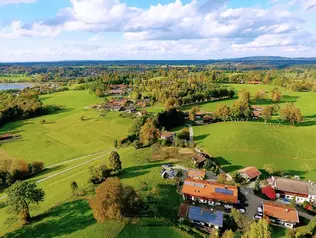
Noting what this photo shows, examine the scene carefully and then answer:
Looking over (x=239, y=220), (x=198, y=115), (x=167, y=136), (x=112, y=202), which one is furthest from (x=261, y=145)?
(x=112, y=202)

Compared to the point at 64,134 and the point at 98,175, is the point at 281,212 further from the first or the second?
the point at 64,134

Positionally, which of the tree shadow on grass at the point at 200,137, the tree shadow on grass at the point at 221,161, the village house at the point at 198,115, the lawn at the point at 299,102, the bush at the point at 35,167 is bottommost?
the bush at the point at 35,167

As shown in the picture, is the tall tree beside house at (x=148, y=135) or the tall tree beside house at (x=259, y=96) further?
the tall tree beside house at (x=259, y=96)

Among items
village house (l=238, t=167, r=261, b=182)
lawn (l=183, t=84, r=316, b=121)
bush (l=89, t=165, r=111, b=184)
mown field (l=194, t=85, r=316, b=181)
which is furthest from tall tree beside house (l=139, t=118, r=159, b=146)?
lawn (l=183, t=84, r=316, b=121)

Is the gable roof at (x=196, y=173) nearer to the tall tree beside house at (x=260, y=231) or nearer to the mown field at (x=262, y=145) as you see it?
the mown field at (x=262, y=145)

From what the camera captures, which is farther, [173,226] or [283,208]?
[283,208]

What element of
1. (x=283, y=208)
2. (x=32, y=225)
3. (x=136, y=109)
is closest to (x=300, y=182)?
(x=283, y=208)

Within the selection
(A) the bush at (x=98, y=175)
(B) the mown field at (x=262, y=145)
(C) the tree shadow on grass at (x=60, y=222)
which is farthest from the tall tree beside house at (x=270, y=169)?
(C) the tree shadow on grass at (x=60, y=222)

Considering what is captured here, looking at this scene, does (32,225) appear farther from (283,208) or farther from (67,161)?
(283,208)
